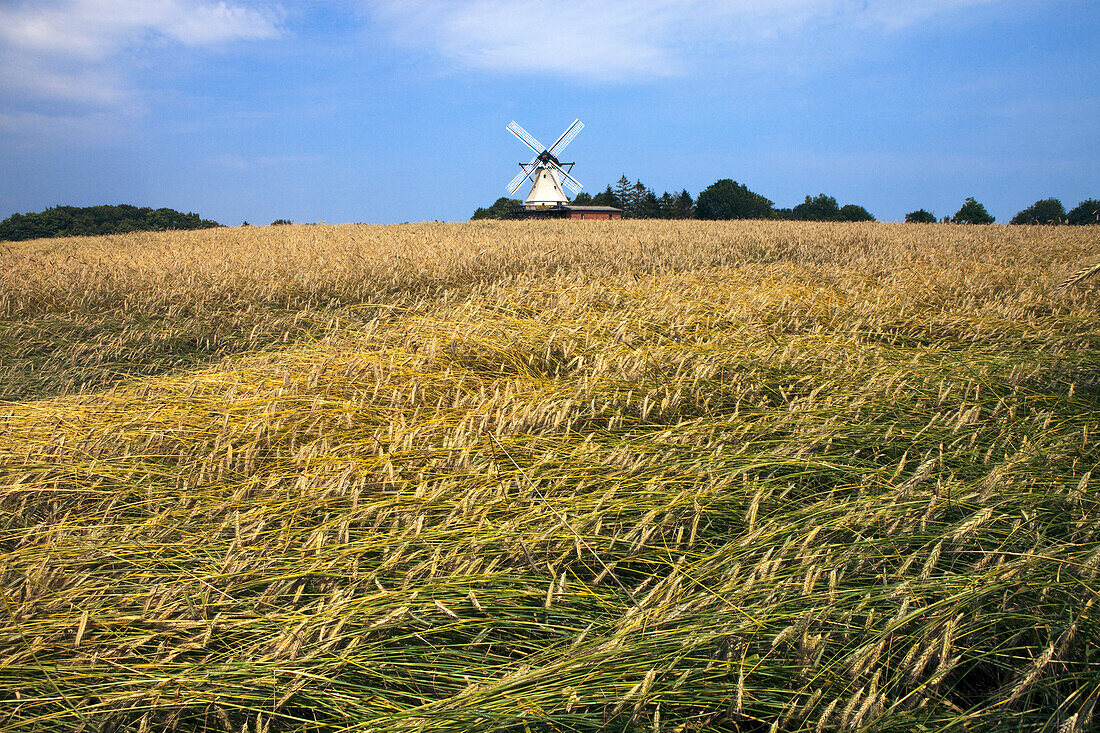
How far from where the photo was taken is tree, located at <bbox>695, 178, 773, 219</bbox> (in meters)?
43.6

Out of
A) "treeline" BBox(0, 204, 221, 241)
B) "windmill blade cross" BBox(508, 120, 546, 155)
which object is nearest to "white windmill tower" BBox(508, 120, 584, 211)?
"windmill blade cross" BBox(508, 120, 546, 155)

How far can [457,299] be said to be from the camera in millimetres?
5676

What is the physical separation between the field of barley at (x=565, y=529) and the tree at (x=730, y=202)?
4137 cm

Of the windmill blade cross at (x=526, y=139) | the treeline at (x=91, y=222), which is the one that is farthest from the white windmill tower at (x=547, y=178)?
the treeline at (x=91, y=222)

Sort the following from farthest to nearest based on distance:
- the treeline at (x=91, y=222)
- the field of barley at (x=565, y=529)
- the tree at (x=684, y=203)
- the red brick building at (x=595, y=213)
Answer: the tree at (x=684, y=203)
the red brick building at (x=595, y=213)
the treeline at (x=91, y=222)
the field of barley at (x=565, y=529)

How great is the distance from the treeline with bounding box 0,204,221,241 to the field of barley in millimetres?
22076

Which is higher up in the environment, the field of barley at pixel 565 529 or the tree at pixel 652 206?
the tree at pixel 652 206

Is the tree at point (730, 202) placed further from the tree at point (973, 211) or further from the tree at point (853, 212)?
the tree at point (973, 211)

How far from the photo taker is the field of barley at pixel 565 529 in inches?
54.0

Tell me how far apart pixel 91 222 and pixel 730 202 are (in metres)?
38.7

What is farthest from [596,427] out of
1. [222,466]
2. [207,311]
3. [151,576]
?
[207,311]

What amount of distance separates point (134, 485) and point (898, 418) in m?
3.25

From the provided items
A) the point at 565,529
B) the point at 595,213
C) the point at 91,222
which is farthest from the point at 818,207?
the point at 565,529

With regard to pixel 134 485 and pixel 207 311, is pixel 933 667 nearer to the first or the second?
pixel 134 485
